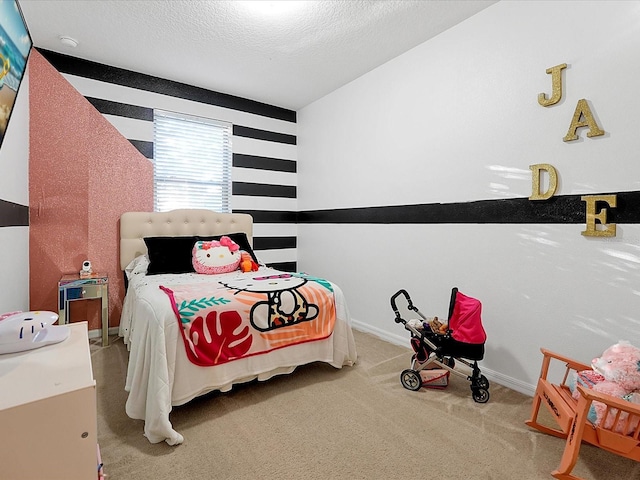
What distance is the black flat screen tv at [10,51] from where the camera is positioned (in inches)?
52.3

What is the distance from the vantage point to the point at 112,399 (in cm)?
220

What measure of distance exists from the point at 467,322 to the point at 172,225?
306cm

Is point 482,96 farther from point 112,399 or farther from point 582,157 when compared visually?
point 112,399

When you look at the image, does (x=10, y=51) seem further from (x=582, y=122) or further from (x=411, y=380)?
(x=582, y=122)

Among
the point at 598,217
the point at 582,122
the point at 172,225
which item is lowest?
the point at 172,225

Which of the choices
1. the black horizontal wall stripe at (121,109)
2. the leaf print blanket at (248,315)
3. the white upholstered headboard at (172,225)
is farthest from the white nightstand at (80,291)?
the black horizontal wall stripe at (121,109)

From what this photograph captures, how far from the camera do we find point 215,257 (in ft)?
10.6

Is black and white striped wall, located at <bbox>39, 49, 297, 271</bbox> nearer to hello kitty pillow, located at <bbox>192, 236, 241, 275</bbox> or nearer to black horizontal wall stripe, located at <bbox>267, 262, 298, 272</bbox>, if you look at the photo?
black horizontal wall stripe, located at <bbox>267, 262, 298, 272</bbox>

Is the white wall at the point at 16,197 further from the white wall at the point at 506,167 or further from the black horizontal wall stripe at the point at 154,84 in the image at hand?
the white wall at the point at 506,167

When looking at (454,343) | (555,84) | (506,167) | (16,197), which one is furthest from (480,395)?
(16,197)

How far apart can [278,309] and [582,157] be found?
7.03ft

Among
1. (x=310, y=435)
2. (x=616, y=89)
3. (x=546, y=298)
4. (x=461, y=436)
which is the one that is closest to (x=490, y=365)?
(x=546, y=298)

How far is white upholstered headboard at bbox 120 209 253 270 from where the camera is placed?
3.45 m

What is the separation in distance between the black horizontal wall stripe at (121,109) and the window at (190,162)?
0.09 meters
